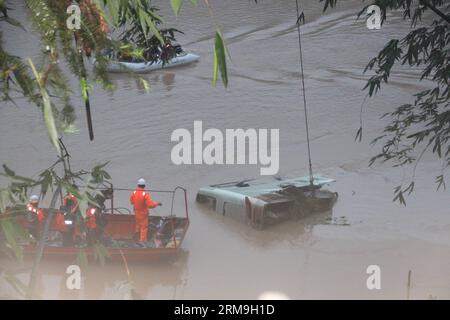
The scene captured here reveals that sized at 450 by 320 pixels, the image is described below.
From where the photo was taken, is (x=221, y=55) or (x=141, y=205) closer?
(x=221, y=55)

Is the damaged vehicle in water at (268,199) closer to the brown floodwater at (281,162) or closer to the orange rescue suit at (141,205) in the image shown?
the brown floodwater at (281,162)

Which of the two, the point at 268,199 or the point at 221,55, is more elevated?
the point at 221,55

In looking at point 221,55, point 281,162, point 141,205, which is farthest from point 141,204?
point 221,55

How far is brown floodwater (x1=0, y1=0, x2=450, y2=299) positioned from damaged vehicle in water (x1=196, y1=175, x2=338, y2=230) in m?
0.21

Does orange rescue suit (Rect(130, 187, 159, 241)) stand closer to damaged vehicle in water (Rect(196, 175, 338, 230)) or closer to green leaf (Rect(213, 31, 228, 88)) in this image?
damaged vehicle in water (Rect(196, 175, 338, 230))

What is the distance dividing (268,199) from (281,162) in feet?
10.5

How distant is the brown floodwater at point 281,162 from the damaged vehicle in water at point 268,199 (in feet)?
0.69

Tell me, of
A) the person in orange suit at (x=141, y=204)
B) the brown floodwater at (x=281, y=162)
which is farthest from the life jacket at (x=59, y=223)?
the person in orange suit at (x=141, y=204)

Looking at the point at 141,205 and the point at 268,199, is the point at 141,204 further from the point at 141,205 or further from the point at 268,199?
the point at 268,199

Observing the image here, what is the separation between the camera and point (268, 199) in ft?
38.5

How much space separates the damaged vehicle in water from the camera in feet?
38.3

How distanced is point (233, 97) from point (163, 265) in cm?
937

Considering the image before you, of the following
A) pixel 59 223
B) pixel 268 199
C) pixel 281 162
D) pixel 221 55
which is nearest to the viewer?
pixel 221 55

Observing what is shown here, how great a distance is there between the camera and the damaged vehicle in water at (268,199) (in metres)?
11.7
